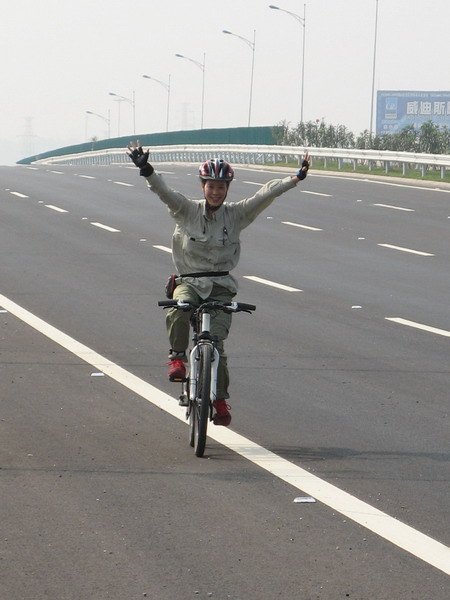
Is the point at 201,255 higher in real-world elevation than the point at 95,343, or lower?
higher

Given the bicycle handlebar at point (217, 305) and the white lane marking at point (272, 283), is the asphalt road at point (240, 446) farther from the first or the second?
the bicycle handlebar at point (217, 305)

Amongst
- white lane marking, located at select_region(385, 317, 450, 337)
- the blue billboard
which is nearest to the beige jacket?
white lane marking, located at select_region(385, 317, 450, 337)

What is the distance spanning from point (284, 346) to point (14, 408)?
3.78 m

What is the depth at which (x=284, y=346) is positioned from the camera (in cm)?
1273

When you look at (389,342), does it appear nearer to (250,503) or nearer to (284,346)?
(284,346)

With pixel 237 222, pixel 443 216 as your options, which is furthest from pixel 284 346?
pixel 443 216

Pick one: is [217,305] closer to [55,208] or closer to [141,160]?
[141,160]

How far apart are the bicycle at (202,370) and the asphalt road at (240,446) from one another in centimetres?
17

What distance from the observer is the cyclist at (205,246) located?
28.2ft

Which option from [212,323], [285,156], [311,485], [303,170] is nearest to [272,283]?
[303,170]

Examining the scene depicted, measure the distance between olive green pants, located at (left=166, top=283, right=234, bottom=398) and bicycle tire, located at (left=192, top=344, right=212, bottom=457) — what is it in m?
0.22

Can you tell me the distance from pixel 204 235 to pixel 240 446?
1366 millimetres

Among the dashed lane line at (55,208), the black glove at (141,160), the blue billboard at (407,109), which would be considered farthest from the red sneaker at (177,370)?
the blue billboard at (407,109)

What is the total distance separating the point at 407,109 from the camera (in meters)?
125
